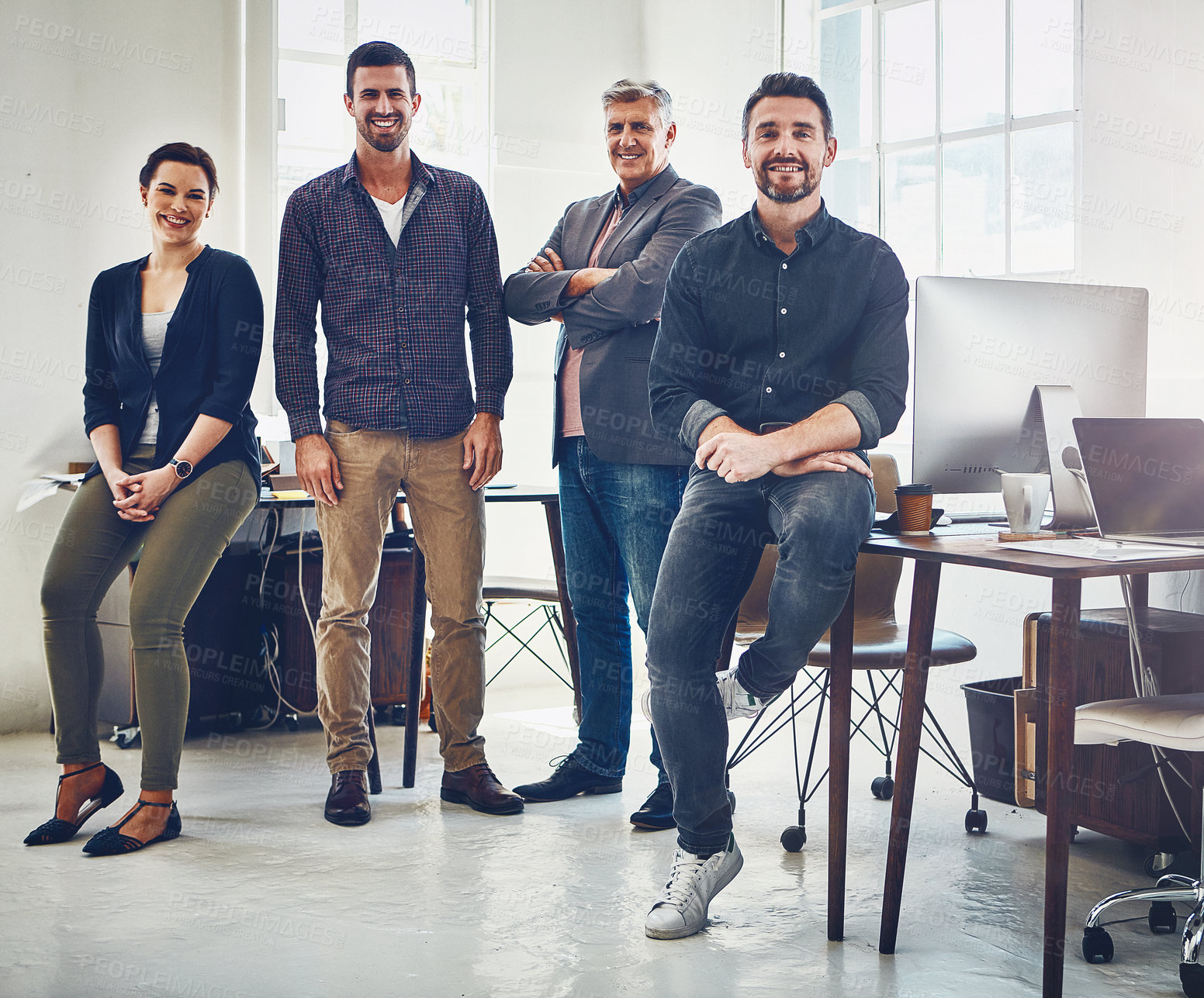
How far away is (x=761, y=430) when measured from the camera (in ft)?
8.00

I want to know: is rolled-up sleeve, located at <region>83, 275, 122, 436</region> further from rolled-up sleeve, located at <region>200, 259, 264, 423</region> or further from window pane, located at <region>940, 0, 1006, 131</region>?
window pane, located at <region>940, 0, 1006, 131</region>

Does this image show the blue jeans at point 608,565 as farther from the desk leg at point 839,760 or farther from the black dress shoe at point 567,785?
the desk leg at point 839,760

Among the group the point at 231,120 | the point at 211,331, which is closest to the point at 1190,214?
the point at 211,331

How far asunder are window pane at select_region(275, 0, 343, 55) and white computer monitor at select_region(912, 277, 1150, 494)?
132 inches

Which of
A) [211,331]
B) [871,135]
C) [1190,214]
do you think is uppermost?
[871,135]

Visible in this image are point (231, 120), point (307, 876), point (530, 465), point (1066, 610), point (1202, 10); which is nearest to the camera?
point (1066, 610)

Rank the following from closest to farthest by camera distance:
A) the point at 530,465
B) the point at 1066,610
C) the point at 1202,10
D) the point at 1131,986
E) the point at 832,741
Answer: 1. the point at 1066,610
2. the point at 1131,986
3. the point at 832,741
4. the point at 1202,10
5. the point at 530,465

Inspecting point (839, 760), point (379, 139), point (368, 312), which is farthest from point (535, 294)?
point (839, 760)

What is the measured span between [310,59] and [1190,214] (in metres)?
3.36

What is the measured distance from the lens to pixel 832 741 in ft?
7.76

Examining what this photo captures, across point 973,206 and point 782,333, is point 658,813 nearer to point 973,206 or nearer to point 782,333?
point 782,333

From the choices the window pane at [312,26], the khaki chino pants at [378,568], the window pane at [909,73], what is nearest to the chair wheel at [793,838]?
the khaki chino pants at [378,568]

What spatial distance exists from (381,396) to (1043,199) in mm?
2457

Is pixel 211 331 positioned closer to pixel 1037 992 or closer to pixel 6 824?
pixel 6 824
